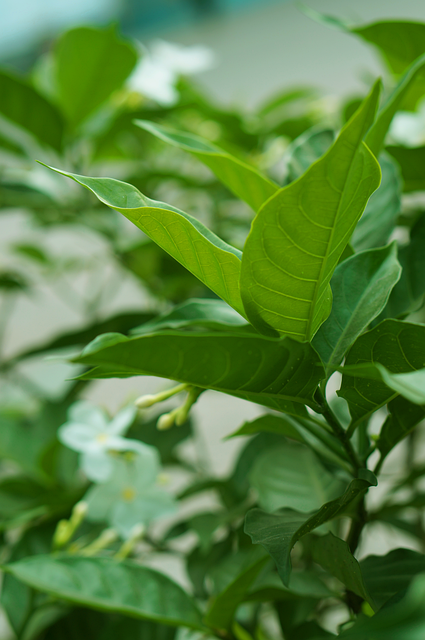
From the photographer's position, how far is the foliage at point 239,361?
9.9 inches

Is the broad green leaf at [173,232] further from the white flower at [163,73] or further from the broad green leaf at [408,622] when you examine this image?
the white flower at [163,73]

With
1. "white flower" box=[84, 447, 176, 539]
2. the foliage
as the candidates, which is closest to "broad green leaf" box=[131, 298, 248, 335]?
the foliage

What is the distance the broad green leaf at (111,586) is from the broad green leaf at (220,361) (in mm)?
223

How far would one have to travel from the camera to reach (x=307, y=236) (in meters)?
0.25

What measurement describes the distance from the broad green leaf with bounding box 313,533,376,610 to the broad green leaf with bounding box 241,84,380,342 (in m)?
0.12

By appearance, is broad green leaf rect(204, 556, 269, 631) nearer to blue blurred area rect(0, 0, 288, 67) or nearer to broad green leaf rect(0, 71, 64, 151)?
broad green leaf rect(0, 71, 64, 151)

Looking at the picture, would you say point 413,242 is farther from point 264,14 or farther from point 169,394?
point 264,14

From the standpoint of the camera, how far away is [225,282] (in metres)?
0.28

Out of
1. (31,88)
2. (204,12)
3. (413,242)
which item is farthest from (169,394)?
(204,12)

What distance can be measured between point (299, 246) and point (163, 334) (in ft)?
0.25

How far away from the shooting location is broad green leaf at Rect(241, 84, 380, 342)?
0.74ft

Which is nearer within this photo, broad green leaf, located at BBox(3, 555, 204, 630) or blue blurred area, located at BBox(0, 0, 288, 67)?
broad green leaf, located at BBox(3, 555, 204, 630)

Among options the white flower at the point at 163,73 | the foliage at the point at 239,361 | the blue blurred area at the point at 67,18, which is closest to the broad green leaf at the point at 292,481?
the foliage at the point at 239,361

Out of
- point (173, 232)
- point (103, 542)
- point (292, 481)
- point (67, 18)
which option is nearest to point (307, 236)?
point (173, 232)
